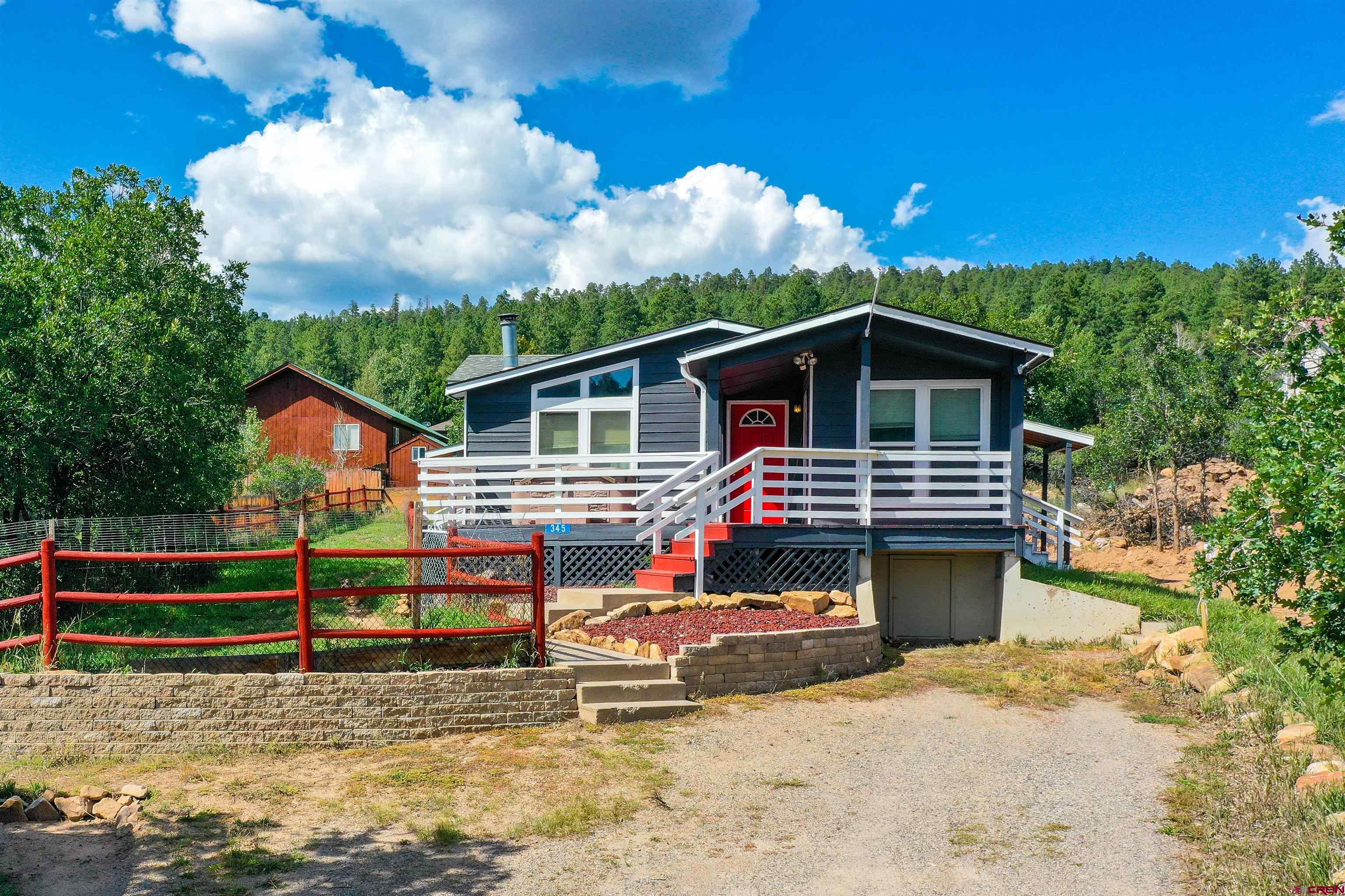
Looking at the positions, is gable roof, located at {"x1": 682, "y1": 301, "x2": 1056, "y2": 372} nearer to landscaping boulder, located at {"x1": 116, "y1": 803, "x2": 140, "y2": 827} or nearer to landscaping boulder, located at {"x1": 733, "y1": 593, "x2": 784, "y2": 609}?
landscaping boulder, located at {"x1": 733, "y1": 593, "x2": 784, "y2": 609}

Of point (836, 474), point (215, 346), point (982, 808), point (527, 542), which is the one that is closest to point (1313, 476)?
point (982, 808)

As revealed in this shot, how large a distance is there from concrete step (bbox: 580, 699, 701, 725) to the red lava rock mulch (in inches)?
32.9

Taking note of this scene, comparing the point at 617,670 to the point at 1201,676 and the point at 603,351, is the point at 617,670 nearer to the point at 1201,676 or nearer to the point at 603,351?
the point at 1201,676

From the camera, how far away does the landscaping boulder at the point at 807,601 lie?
11430 mm

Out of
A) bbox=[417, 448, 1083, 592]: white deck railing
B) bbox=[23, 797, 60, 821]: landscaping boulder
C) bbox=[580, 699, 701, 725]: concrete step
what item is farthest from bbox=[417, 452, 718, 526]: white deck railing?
bbox=[23, 797, 60, 821]: landscaping boulder

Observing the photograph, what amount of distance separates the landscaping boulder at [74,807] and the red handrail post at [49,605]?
199cm

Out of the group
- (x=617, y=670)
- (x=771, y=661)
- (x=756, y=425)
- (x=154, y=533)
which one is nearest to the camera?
(x=617, y=670)

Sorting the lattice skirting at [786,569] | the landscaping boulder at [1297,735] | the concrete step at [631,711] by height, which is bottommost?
the concrete step at [631,711]

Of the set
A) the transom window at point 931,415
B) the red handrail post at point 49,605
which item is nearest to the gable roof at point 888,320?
the transom window at point 931,415

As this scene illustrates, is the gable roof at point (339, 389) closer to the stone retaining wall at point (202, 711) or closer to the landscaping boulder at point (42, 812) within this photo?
the stone retaining wall at point (202, 711)

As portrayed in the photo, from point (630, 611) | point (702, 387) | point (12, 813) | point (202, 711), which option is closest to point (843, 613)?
point (630, 611)

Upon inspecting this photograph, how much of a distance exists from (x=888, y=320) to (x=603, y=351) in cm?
566

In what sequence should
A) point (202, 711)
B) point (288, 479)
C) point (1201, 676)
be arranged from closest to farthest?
point (202, 711) → point (1201, 676) → point (288, 479)

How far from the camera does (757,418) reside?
16422 millimetres
